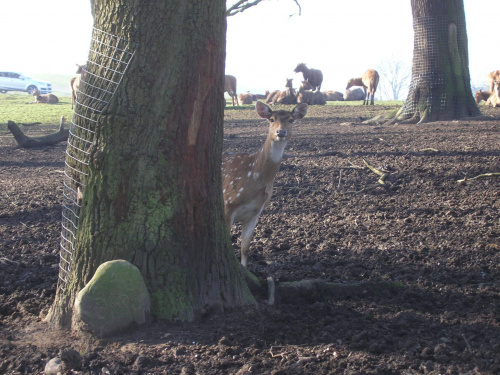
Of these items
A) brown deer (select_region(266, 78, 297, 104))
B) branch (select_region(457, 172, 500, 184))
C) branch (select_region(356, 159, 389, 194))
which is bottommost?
branch (select_region(356, 159, 389, 194))

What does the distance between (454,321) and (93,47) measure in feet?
10.4

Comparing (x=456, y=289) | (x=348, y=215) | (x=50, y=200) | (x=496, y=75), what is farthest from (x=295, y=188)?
(x=496, y=75)

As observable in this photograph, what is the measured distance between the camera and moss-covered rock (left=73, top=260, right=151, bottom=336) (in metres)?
3.72

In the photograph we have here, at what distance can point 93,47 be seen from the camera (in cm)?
412

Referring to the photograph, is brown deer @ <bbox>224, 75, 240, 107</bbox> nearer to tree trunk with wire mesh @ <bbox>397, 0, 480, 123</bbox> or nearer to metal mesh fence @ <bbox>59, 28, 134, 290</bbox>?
tree trunk with wire mesh @ <bbox>397, 0, 480, 123</bbox>

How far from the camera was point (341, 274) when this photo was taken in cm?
532

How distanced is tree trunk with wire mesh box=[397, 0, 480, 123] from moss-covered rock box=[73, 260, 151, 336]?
36.3 ft

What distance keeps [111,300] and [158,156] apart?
98 cm

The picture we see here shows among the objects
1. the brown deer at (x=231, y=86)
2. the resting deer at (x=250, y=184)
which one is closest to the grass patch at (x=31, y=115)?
the brown deer at (x=231, y=86)

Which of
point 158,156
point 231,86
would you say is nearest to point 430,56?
point 158,156

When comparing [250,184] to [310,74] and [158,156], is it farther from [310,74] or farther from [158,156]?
[310,74]

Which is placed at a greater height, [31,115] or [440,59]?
[440,59]

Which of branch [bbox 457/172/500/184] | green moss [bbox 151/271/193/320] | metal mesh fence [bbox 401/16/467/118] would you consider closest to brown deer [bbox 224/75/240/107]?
metal mesh fence [bbox 401/16/467/118]

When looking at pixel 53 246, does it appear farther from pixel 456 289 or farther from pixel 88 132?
pixel 456 289
